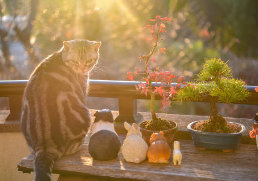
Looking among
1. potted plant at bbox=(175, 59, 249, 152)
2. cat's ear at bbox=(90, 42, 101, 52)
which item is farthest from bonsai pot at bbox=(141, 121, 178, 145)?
cat's ear at bbox=(90, 42, 101, 52)

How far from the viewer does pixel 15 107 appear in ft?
8.82

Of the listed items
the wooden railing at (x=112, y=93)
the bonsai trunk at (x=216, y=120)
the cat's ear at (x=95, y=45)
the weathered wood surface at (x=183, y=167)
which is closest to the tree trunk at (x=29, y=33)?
the wooden railing at (x=112, y=93)

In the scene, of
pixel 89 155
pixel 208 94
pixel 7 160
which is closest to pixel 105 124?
pixel 89 155

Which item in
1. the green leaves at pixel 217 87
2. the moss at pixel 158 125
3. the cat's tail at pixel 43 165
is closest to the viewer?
the cat's tail at pixel 43 165

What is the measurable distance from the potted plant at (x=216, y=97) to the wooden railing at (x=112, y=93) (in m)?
0.40

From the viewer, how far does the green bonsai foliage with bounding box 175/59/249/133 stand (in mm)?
1912

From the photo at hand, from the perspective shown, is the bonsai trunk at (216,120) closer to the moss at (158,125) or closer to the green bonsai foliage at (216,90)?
the green bonsai foliage at (216,90)

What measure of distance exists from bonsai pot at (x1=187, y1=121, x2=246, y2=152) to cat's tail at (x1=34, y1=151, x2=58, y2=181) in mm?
894

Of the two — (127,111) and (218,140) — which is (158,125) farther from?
(127,111)

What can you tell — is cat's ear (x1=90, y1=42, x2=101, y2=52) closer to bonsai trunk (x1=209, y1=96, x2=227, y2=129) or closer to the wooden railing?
the wooden railing

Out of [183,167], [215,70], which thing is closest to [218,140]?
[183,167]

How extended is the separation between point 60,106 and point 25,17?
4703 millimetres

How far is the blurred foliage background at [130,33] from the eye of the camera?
5168 millimetres

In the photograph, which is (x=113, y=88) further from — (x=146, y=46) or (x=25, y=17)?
(x=25, y=17)
